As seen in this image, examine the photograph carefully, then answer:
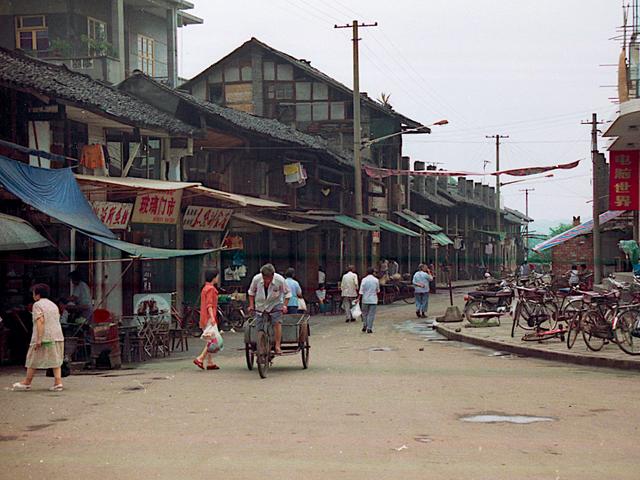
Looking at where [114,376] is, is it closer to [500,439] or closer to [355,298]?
[500,439]

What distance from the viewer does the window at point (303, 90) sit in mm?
48031

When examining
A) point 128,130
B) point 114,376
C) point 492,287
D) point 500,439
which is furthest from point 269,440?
point 492,287

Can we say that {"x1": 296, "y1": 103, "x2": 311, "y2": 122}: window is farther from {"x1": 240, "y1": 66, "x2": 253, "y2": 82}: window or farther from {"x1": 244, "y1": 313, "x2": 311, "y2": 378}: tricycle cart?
{"x1": 244, "y1": 313, "x2": 311, "y2": 378}: tricycle cart

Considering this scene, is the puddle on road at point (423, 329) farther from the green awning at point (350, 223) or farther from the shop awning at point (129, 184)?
the green awning at point (350, 223)

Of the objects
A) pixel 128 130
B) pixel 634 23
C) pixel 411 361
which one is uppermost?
pixel 634 23

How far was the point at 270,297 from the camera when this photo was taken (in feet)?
49.3

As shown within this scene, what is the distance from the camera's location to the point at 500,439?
8859 mm

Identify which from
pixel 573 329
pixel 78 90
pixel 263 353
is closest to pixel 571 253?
pixel 573 329

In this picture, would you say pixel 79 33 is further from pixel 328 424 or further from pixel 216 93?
pixel 328 424

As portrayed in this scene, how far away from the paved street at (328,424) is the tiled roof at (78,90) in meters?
6.09

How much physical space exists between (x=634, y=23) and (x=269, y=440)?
2694cm

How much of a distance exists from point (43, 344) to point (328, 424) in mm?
4941

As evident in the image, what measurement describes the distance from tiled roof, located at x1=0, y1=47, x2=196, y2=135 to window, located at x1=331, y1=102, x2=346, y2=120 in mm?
21331

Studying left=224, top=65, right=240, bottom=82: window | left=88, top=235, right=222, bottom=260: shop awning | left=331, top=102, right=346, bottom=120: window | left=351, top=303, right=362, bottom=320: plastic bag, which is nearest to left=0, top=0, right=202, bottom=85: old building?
left=224, top=65, right=240, bottom=82: window
